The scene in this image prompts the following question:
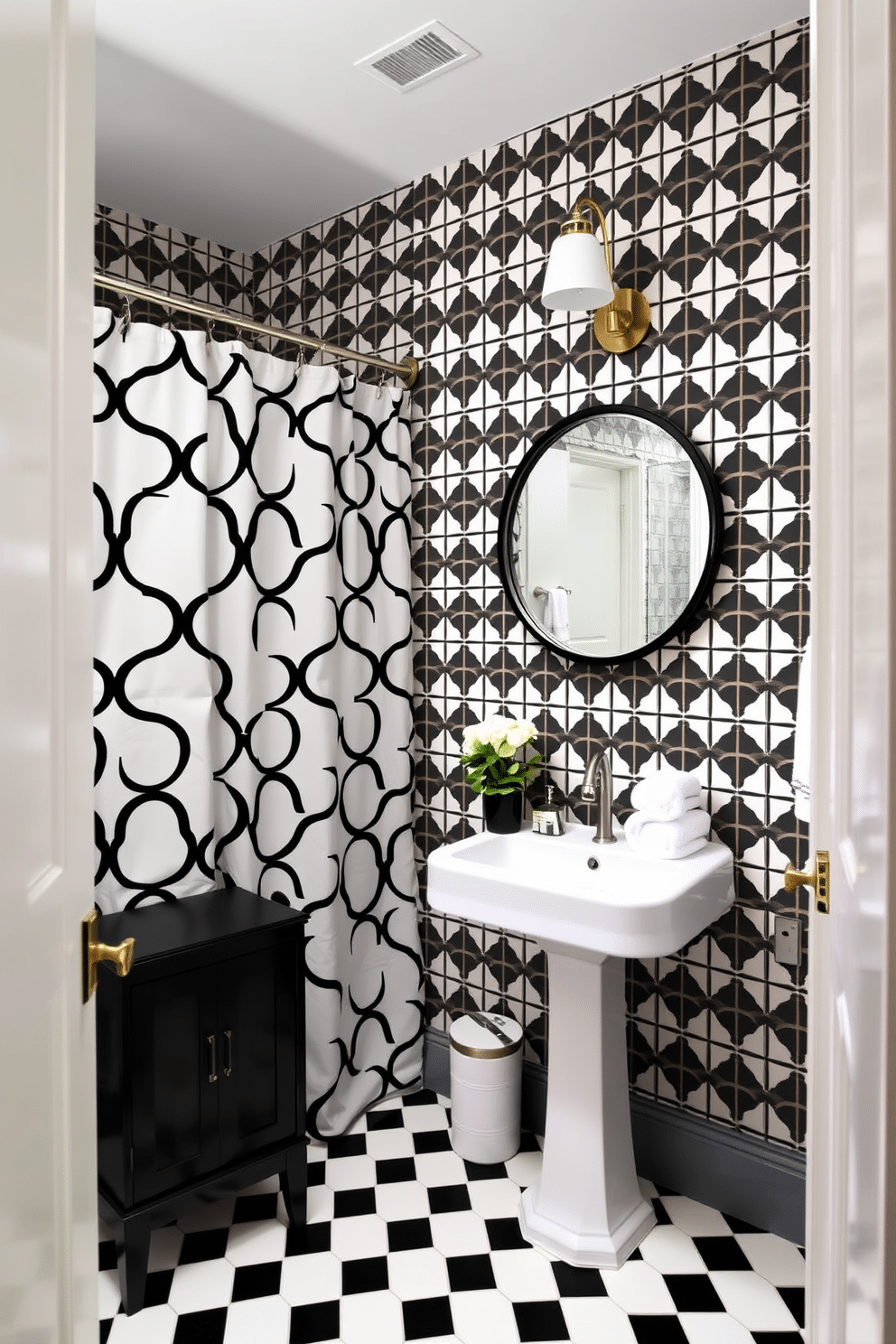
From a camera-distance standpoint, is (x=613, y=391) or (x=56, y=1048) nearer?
(x=56, y=1048)

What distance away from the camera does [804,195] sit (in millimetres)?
2006

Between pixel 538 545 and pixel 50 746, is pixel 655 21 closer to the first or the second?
pixel 538 545

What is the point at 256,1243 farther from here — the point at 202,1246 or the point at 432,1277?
the point at 432,1277

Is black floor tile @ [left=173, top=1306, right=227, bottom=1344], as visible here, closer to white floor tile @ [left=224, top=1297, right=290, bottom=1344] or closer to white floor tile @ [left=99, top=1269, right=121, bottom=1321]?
white floor tile @ [left=224, top=1297, right=290, bottom=1344]

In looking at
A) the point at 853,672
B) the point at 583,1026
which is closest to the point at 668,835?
the point at 583,1026

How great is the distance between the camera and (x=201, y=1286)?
6.22 ft

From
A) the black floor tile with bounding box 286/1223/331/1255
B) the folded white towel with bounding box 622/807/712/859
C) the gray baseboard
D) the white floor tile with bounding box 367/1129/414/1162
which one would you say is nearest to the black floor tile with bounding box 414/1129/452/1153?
the white floor tile with bounding box 367/1129/414/1162

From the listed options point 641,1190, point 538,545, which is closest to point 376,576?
point 538,545

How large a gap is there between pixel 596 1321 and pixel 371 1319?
45 cm

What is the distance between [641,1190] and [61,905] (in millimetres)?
1955

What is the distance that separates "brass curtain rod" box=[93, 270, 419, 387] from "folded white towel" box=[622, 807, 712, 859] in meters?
1.50

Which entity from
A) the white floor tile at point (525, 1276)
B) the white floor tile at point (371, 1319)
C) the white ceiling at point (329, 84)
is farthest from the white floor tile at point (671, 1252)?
the white ceiling at point (329, 84)

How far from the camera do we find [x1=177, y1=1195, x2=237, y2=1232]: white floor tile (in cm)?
209

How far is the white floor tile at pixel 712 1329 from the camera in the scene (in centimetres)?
175
